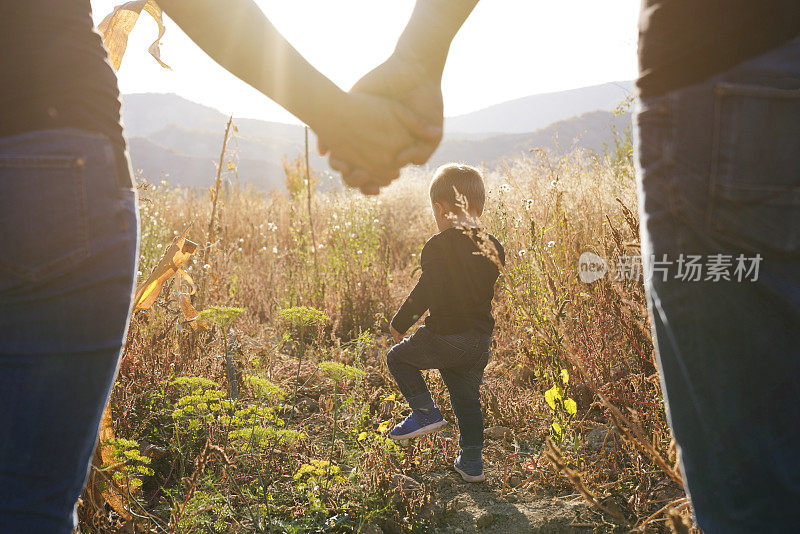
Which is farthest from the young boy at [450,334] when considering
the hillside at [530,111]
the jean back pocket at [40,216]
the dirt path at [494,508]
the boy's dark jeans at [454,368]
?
the hillside at [530,111]

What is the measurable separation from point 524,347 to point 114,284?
290cm

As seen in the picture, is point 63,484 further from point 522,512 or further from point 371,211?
point 371,211

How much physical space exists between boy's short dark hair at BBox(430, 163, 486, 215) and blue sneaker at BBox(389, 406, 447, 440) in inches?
41.4

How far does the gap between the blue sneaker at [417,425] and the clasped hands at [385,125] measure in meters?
1.75

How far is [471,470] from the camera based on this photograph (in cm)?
277

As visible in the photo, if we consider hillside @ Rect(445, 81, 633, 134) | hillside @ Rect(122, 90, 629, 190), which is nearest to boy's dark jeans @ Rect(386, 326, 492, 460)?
hillside @ Rect(122, 90, 629, 190)

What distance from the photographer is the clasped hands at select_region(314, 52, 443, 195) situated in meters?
1.29

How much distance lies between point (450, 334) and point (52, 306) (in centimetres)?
222

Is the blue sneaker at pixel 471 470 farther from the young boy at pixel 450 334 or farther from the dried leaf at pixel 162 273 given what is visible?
the dried leaf at pixel 162 273

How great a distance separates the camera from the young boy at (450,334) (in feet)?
9.49

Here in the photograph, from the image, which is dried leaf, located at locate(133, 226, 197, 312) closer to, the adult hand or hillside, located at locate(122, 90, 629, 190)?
the adult hand

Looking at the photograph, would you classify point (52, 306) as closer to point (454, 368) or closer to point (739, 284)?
point (739, 284)

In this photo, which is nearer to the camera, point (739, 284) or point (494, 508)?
point (739, 284)

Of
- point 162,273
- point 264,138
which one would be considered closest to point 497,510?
point 162,273
